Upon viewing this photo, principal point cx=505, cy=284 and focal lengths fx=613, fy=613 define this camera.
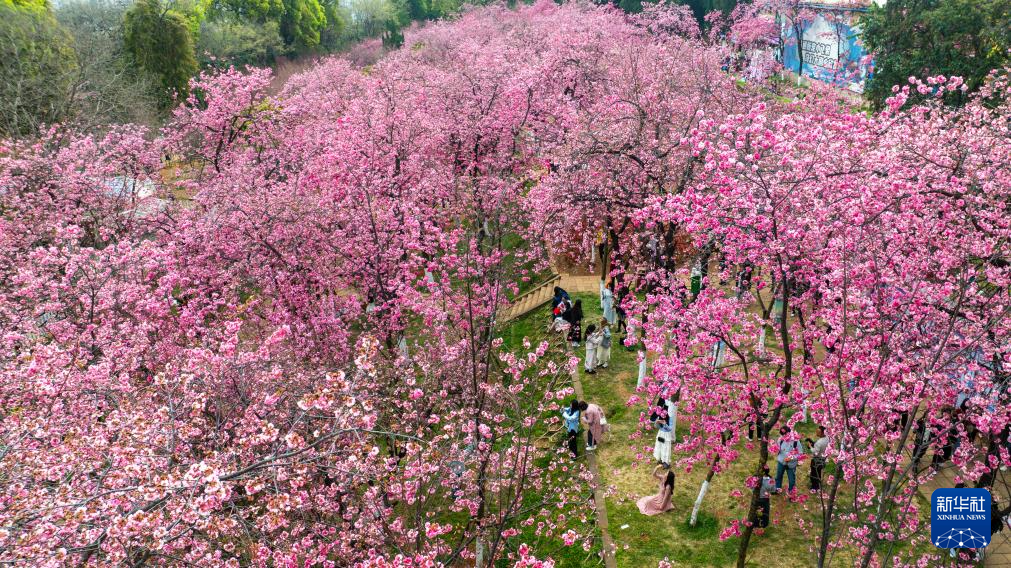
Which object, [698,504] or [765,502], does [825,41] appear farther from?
[698,504]

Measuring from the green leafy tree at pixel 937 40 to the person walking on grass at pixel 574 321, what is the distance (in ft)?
49.7

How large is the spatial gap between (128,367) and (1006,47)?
2701 cm

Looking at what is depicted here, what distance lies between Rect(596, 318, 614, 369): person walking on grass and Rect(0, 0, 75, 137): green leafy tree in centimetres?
2193

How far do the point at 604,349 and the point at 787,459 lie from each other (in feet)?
19.5

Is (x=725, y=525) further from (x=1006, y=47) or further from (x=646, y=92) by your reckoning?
(x=1006, y=47)

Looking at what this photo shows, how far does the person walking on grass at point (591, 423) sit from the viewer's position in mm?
13344

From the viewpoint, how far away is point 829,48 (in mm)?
39219

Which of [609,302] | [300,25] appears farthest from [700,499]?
[300,25]

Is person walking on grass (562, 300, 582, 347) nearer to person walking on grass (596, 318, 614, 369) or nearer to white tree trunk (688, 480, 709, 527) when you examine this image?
person walking on grass (596, 318, 614, 369)

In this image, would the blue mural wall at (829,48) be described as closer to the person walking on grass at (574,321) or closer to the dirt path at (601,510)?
the person walking on grass at (574,321)

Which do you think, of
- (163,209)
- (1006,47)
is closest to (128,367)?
(163,209)

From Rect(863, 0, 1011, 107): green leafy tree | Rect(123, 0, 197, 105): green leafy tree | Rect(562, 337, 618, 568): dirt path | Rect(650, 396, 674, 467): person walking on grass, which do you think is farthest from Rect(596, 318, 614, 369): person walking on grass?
Rect(123, 0, 197, 105): green leafy tree

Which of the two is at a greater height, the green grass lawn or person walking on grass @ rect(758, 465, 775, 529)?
person walking on grass @ rect(758, 465, 775, 529)

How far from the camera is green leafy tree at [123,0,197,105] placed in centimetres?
3322
